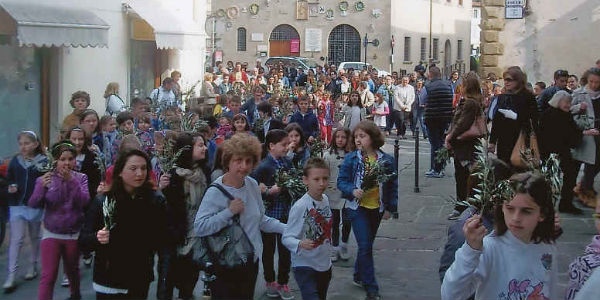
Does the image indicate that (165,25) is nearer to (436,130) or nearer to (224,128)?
(436,130)

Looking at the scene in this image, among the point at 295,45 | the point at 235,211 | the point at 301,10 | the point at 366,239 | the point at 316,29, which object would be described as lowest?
the point at 366,239

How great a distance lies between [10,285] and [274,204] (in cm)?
260

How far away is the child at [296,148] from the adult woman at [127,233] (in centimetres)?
275

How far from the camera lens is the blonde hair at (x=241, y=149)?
6.06 metres

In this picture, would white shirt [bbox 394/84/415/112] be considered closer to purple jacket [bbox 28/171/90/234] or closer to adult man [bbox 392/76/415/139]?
adult man [bbox 392/76/415/139]

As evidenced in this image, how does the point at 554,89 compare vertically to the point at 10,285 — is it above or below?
above

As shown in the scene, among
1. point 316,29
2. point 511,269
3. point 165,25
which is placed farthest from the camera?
point 316,29

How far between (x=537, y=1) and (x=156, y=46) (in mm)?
8596

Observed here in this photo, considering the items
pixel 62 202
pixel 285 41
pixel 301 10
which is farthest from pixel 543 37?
pixel 285 41

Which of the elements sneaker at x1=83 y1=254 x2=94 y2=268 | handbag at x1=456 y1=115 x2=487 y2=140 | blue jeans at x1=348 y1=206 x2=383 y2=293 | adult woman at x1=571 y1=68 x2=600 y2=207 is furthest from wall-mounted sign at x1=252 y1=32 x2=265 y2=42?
blue jeans at x1=348 y1=206 x2=383 y2=293

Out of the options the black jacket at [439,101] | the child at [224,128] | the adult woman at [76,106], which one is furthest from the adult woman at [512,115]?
the adult woman at [76,106]

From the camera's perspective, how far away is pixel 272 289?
815 centimetres

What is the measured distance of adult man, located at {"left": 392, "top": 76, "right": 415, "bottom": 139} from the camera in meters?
23.8

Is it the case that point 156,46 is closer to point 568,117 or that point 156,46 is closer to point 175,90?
point 175,90
